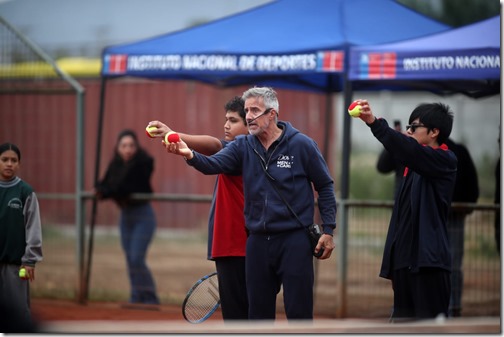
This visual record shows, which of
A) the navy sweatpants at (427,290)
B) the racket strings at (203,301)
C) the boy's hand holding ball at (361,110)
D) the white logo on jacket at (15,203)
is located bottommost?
the racket strings at (203,301)

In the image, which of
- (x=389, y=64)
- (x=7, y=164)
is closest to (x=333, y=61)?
(x=389, y=64)

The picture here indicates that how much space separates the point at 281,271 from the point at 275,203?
449 millimetres

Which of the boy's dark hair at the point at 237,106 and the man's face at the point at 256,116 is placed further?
the boy's dark hair at the point at 237,106

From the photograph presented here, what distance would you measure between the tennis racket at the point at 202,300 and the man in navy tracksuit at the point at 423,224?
1.34 metres

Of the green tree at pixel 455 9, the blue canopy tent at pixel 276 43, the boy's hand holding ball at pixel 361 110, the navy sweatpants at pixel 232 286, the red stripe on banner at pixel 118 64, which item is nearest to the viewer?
the boy's hand holding ball at pixel 361 110

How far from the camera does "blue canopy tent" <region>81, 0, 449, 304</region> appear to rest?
9.88m

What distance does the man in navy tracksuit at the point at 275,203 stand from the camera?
6469 mm

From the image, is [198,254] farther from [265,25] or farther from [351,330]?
[351,330]

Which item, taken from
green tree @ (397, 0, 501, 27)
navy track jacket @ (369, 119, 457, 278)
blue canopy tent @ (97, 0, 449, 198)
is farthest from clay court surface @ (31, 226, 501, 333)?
green tree @ (397, 0, 501, 27)

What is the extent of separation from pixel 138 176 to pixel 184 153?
16.4 ft

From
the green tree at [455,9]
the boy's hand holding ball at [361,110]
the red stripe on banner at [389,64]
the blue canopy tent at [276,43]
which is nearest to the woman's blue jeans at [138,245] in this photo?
the blue canopy tent at [276,43]

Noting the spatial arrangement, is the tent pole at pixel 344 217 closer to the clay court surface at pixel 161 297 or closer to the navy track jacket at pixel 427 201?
the clay court surface at pixel 161 297

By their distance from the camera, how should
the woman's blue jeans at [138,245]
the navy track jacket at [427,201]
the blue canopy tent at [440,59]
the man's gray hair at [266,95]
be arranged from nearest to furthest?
→ the navy track jacket at [427,201], the man's gray hair at [266,95], the blue canopy tent at [440,59], the woman's blue jeans at [138,245]

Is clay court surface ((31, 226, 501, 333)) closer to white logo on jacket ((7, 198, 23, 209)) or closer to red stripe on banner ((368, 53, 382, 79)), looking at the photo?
white logo on jacket ((7, 198, 23, 209))
